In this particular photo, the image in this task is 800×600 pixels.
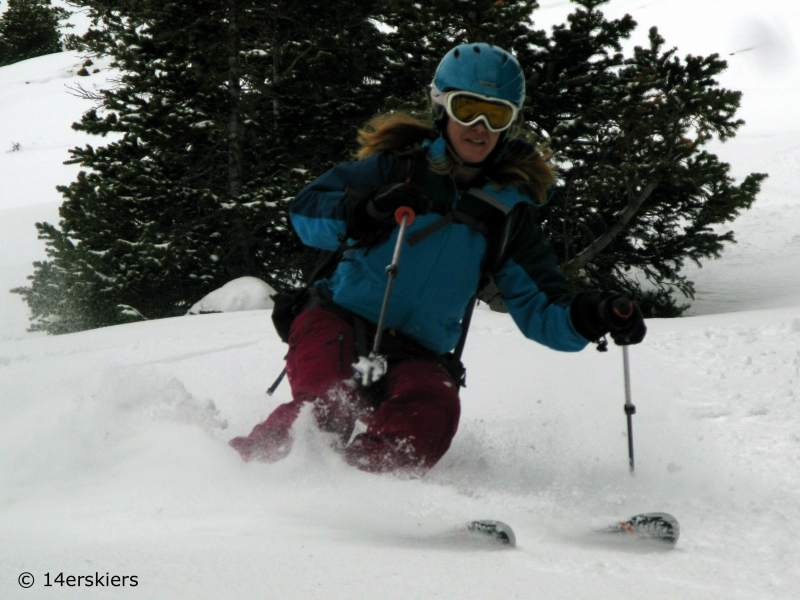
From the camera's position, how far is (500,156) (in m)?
3.30

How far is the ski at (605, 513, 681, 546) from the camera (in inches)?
89.4

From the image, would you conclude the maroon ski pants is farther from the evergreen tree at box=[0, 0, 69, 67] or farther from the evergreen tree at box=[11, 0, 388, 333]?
the evergreen tree at box=[0, 0, 69, 67]

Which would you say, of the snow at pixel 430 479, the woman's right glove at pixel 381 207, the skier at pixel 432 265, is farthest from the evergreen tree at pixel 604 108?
the woman's right glove at pixel 381 207

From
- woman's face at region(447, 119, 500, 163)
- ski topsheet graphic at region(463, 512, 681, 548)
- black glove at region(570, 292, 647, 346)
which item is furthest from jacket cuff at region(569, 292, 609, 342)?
ski topsheet graphic at region(463, 512, 681, 548)

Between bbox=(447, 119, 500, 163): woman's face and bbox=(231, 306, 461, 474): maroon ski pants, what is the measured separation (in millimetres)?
893

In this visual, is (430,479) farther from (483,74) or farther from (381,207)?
(483,74)

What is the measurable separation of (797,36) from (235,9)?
33.4 metres

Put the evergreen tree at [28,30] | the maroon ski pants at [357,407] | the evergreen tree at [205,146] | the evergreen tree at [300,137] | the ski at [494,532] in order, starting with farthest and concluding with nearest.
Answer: the evergreen tree at [28,30] < the evergreen tree at [205,146] < the evergreen tree at [300,137] < the maroon ski pants at [357,407] < the ski at [494,532]

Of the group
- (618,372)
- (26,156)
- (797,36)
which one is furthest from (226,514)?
(797,36)

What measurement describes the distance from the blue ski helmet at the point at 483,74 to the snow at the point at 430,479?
5.13ft

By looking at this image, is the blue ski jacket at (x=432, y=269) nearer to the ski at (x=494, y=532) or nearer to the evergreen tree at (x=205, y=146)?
the ski at (x=494, y=532)

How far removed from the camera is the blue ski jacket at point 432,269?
3127 millimetres

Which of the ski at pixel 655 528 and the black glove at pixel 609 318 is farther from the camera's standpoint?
the black glove at pixel 609 318

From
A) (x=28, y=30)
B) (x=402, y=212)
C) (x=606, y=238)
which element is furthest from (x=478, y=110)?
(x=28, y=30)
